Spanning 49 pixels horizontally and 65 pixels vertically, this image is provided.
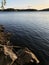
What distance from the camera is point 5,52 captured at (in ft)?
92.3

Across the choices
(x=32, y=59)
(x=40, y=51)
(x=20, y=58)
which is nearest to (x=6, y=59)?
(x=20, y=58)

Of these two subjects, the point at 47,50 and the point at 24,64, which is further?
the point at 47,50

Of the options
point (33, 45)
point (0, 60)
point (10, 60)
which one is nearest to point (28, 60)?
point (10, 60)

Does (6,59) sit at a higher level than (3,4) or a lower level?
lower

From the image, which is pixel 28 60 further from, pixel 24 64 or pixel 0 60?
pixel 0 60

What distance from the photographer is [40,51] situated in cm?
3822

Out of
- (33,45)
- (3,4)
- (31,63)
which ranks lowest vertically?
(33,45)

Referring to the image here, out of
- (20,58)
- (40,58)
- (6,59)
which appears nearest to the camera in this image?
(6,59)

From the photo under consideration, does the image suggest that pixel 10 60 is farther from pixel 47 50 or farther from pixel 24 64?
pixel 47 50

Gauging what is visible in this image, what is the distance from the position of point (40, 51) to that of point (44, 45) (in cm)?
561

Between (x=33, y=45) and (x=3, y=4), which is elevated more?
(x=3, y=4)

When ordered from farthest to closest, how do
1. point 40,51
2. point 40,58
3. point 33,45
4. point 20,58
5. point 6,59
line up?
point 33,45, point 40,51, point 40,58, point 20,58, point 6,59

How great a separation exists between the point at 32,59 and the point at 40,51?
9.36 m

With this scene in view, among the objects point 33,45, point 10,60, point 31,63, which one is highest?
point 10,60
